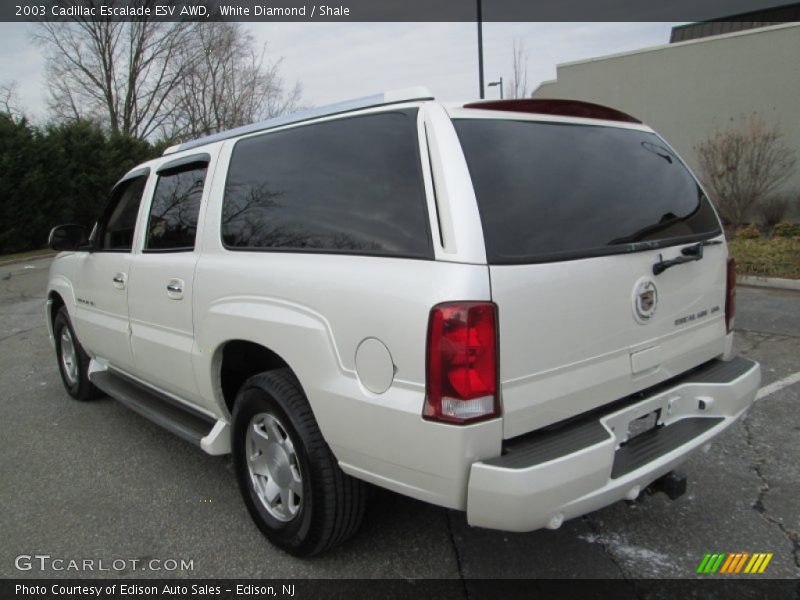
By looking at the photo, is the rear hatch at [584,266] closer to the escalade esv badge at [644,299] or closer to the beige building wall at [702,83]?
the escalade esv badge at [644,299]

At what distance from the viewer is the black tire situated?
15.5 ft

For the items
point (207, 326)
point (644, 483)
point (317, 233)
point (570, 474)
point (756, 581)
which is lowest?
point (756, 581)

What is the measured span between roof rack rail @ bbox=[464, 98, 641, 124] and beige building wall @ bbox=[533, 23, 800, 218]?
13.7 m

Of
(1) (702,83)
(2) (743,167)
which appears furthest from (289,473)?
(1) (702,83)

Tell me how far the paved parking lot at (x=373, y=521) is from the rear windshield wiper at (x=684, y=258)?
118cm

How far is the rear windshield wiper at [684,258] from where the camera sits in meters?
2.38

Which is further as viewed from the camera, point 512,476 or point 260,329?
point 260,329

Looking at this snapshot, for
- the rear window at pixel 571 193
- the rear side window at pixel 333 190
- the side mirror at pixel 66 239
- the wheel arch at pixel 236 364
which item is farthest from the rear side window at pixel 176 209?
the rear window at pixel 571 193

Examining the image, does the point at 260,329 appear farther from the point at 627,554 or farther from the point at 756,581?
the point at 756,581

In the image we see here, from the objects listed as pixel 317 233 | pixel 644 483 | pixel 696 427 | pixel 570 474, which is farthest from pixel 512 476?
pixel 317 233

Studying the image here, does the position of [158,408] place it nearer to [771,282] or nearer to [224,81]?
[771,282]

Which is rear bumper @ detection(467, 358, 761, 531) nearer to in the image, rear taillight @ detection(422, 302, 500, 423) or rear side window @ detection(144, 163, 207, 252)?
rear taillight @ detection(422, 302, 500, 423)

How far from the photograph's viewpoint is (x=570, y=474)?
1950 millimetres

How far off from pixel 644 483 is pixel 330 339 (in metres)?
1.28
